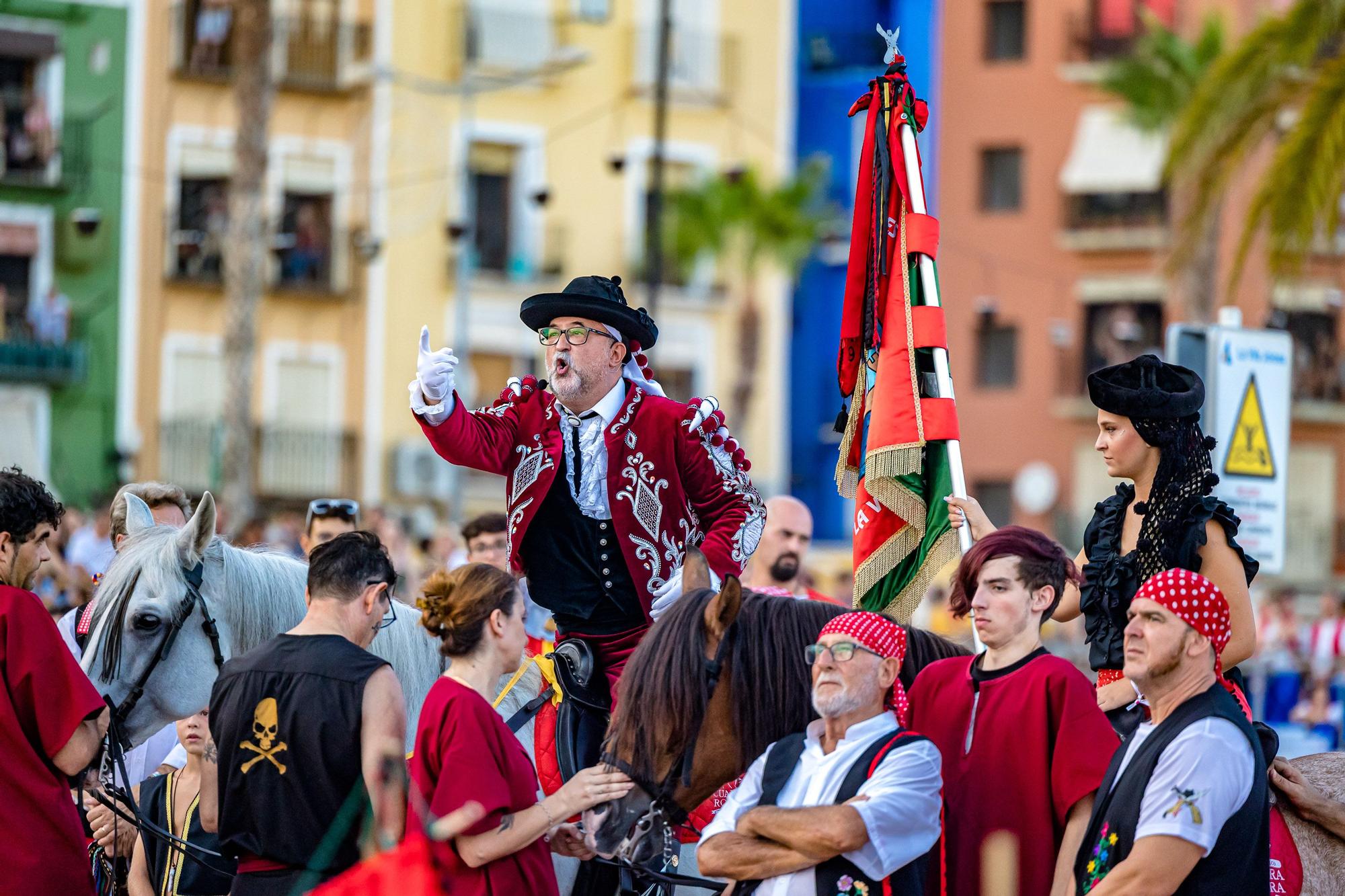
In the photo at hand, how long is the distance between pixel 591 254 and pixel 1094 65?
10656 mm

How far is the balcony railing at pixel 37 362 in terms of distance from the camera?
3173cm

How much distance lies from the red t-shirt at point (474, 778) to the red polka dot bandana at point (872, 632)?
0.93 meters

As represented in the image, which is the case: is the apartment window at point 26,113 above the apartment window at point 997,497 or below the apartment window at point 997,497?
above

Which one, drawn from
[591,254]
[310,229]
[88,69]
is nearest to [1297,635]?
[591,254]

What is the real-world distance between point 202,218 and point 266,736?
2928 cm

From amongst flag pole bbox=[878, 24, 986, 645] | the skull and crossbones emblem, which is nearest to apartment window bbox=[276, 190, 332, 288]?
flag pole bbox=[878, 24, 986, 645]

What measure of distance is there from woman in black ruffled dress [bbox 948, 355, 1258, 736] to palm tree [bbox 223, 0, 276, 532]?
20.4 m

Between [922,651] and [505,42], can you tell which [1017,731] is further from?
[505,42]

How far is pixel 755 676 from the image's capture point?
5570mm

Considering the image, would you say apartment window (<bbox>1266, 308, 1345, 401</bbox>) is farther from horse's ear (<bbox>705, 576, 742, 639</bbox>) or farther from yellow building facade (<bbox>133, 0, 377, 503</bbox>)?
horse's ear (<bbox>705, 576, 742, 639</bbox>)

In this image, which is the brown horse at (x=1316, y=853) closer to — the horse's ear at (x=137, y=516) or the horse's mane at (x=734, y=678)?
the horse's mane at (x=734, y=678)

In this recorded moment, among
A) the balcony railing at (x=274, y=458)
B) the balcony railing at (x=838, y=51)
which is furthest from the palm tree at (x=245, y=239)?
the balcony railing at (x=838, y=51)

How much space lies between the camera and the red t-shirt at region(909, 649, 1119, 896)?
558 cm

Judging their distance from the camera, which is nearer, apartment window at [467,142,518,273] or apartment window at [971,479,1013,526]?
apartment window at [467,142,518,273]
